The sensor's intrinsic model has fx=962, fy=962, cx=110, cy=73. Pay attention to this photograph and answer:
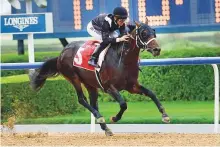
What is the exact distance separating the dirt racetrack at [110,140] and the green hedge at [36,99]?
108 inches

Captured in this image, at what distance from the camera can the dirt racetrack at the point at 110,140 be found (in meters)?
8.69

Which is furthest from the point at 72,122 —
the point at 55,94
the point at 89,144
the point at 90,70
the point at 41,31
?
the point at 89,144

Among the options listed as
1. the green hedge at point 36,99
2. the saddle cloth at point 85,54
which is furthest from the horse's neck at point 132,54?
the green hedge at point 36,99

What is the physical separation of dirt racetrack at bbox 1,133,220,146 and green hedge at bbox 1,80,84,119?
2.75 m

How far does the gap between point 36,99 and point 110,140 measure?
388 centimetres

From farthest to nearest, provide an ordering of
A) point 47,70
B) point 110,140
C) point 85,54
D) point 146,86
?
point 146,86, point 47,70, point 85,54, point 110,140

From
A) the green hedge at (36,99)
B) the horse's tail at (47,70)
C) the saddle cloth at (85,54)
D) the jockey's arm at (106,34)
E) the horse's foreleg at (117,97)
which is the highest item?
the jockey's arm at (106,34)

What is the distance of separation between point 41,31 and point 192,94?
92.7 inches

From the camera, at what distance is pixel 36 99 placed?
42.2 feet

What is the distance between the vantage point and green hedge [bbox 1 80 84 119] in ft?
42.0

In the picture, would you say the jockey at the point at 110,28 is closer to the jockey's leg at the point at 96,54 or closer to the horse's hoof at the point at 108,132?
the jockey's leg at the point at 96,54

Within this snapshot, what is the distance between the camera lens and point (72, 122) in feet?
40.9

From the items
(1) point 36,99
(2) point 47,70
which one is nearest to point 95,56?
(2) point 47,70

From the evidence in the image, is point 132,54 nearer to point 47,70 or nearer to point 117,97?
point 117,97
